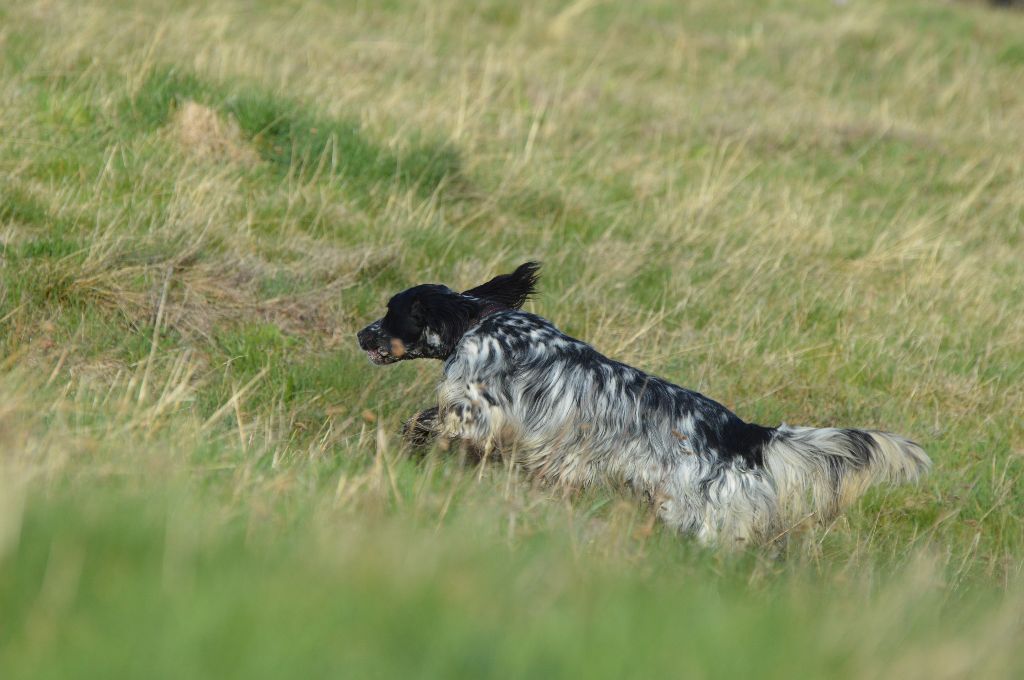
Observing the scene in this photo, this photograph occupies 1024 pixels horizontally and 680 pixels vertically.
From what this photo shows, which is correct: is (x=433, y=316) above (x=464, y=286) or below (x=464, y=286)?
above

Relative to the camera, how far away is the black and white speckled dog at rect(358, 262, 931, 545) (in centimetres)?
489

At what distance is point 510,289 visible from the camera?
575 cm

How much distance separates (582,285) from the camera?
741 cm

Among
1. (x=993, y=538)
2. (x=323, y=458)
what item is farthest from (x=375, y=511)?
(x=993, y=538)

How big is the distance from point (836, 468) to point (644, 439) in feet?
2.64

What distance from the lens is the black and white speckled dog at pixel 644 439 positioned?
16.0ft

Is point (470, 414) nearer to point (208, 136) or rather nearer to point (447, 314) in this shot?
point (447, 314)

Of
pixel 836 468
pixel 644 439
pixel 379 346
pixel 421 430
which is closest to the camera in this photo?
pixel 836 468

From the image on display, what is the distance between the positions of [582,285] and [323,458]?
3340 millimetres

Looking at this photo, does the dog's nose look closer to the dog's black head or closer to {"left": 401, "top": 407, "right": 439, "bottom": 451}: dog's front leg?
the dog's black head

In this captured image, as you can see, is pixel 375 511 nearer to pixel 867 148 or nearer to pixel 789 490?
pixel 789 490

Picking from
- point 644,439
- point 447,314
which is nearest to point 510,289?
point 447,314

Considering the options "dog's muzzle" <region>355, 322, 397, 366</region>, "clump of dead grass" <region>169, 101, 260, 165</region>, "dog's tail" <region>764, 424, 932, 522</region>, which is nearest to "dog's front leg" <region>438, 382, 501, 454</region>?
"dog's muzzle" <region>355, 322, 397, 366</region>

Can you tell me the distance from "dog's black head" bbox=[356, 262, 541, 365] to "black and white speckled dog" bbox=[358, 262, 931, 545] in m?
0.08
